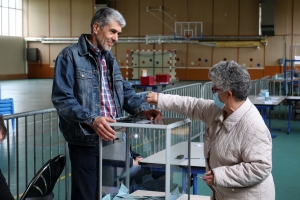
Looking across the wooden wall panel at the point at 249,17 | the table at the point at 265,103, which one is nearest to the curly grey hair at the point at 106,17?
the table at the point at 265,103

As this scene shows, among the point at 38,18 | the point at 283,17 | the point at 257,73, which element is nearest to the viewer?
the point at 283,17

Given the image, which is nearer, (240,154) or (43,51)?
(240,154)

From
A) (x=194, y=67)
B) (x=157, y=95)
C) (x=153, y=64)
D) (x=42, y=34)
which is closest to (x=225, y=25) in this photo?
(x=194, y=67)

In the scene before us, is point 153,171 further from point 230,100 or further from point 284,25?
point 284,25

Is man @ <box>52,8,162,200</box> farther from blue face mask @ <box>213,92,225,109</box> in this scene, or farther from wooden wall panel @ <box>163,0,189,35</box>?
wooden wall panel @ <box>163,0,189,35</box>

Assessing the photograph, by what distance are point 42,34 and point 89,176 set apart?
3252cm

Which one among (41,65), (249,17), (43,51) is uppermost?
(249,17)

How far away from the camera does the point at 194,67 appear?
3109 cm

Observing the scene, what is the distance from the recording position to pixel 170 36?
99.8 feet

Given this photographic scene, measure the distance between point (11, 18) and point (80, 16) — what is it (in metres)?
4.86

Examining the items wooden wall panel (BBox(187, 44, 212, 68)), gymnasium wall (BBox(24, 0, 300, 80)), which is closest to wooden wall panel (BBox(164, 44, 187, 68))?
gymnasium wall (BBox(24, 0, 300, 80))

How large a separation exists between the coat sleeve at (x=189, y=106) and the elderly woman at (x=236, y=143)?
4.4 inches

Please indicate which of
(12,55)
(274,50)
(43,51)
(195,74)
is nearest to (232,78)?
(274,50)

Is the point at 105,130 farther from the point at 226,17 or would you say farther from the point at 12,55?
the point at 12,55
